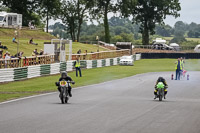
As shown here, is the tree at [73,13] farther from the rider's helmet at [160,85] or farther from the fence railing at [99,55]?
the rider's helmet at [160,85]

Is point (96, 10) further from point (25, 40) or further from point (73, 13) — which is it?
point (25, 40)

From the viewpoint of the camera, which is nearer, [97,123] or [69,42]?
[97,123]

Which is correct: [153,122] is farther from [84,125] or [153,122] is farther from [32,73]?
[32,73]

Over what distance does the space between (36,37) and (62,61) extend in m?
29.9

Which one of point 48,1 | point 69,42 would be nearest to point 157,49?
point 48,1

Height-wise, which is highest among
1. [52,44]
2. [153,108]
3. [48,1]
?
[48,1]

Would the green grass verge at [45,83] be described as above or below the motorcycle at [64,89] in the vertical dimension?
below

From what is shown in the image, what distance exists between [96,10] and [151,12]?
14532mm

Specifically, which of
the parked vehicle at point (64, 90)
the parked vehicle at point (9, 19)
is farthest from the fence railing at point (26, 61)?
the parked vehicle at point (9, 19)

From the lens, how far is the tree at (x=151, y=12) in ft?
321

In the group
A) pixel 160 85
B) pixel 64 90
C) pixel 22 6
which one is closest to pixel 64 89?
pixel 64 90

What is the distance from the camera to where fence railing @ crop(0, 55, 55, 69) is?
106 feet

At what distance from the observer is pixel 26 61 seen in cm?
3500

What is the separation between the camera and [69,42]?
4466 cm
